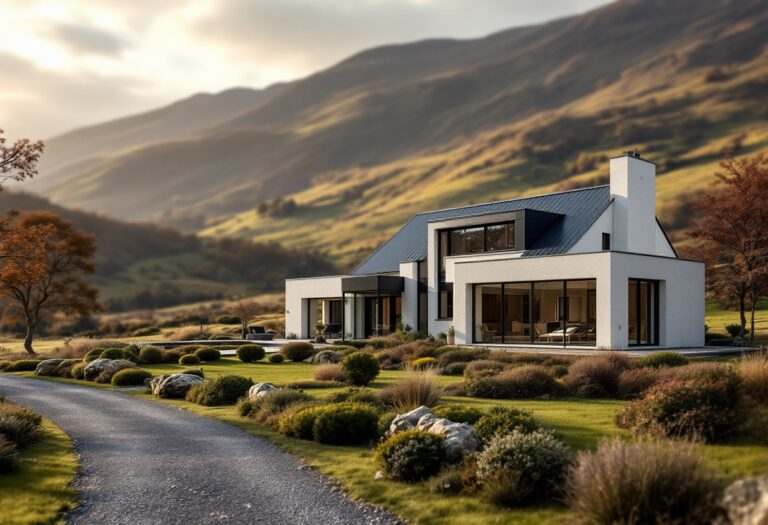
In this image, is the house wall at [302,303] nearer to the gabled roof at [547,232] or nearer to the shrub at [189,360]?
the gabled roof at [547,232]

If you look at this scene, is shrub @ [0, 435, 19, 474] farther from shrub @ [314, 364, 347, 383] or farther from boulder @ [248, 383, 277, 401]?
shrub @ [314, 364, 347, 383]

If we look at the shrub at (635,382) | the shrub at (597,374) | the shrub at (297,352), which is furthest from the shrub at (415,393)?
the shrub at (297,352)

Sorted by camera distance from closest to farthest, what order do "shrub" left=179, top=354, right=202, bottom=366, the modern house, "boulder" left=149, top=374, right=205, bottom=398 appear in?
1. "boulder" left=149, top=374, right=205, bottom=398
2. the modern house
3. "shrub" left=179, top=354, right=202, bottom=366

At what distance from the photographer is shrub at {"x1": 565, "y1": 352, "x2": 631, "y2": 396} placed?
1870 cm

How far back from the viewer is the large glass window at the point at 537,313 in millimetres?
33062

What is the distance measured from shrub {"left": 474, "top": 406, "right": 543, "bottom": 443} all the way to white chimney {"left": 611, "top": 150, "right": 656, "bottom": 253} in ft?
90.3

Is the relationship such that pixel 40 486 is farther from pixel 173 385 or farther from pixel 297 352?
pixel 297 352

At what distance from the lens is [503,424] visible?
1213 cm

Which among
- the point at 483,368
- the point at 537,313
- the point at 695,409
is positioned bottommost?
the point at 483,368

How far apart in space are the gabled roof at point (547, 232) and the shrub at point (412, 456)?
26.4 m

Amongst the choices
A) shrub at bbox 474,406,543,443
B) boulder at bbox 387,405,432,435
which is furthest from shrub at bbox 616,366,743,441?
boulder at bbox 387,405,432,435

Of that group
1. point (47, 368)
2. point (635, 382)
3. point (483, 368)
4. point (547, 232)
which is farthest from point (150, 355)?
point (635, 382)

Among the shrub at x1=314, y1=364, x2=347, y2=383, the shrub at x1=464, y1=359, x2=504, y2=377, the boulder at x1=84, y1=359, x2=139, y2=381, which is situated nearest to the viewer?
the shrub at x1=464, y1=359, x2=504, y2=377

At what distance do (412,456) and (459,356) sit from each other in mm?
17738
